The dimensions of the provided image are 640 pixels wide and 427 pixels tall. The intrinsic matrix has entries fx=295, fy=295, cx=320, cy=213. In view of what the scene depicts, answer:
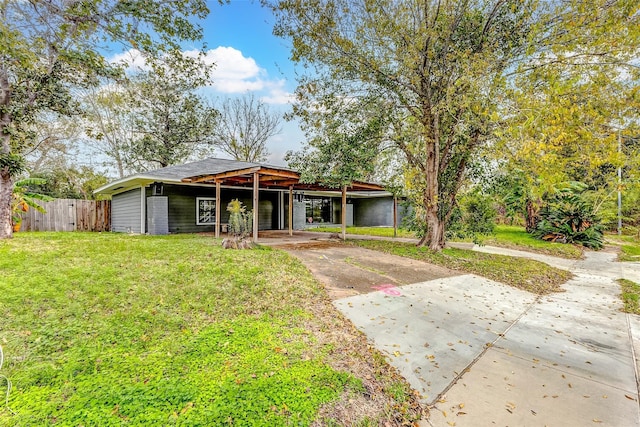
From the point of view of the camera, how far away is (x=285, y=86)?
9.52 m

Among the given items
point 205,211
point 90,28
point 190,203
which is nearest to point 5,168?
point 90,28

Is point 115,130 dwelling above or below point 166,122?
below

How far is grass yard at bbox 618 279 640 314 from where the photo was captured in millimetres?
5099

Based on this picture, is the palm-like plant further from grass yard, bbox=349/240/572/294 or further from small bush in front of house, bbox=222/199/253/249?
grass yard, bbox=349/240/572/294

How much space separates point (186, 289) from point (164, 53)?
190 inches

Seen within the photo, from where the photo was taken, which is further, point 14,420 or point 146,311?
point 146,311

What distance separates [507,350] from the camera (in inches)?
139

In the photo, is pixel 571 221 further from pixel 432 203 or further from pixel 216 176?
pixel 216 176

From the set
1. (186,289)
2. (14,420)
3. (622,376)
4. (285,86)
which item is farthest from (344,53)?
(14,420)

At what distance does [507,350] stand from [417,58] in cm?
639

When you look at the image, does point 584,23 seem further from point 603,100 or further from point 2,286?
point 2,286

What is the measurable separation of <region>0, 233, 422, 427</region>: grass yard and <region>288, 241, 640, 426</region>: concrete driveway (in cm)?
42

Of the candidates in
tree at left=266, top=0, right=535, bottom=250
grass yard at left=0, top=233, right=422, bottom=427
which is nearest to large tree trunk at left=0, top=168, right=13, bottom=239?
grass yard at left=0, top=233, right=422, bottom=427

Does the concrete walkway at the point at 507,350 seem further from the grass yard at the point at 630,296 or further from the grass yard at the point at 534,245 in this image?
the grass yard at the point at 534,245
